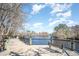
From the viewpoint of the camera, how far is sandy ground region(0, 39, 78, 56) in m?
2.00

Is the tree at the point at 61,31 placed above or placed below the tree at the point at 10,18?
below

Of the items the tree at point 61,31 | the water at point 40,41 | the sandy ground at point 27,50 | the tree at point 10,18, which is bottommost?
the sandy ground at point 27,50

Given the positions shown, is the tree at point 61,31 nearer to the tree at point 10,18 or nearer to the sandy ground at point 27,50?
the sandy ground at point 27,50

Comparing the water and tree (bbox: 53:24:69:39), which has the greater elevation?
tree (bbox: 53:24:69:39)

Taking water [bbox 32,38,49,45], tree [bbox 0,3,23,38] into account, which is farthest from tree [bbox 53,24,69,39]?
tree [bbox 0,3,23,38]

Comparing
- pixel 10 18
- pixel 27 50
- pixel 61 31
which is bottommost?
pixel 27 50

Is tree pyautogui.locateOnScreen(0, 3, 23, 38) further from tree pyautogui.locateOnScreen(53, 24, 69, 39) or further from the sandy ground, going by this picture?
tree pyautogui.locateOnScreen(53, 24, 69, 39)

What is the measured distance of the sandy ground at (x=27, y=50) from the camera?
6.55 ft

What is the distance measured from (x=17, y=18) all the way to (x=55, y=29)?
363mm

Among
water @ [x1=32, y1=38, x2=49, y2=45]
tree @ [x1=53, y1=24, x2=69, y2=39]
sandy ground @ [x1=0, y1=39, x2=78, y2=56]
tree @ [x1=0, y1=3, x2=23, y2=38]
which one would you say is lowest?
sandy ground @ [x1=0, y1=39, x2=78, y2=56]

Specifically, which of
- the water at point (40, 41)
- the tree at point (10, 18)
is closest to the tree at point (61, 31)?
the water at point (40, 41)

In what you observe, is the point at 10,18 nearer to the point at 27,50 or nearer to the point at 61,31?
the point at 27,50

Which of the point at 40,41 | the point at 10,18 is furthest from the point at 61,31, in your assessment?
the point at 10,18

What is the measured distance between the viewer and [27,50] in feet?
6.57
